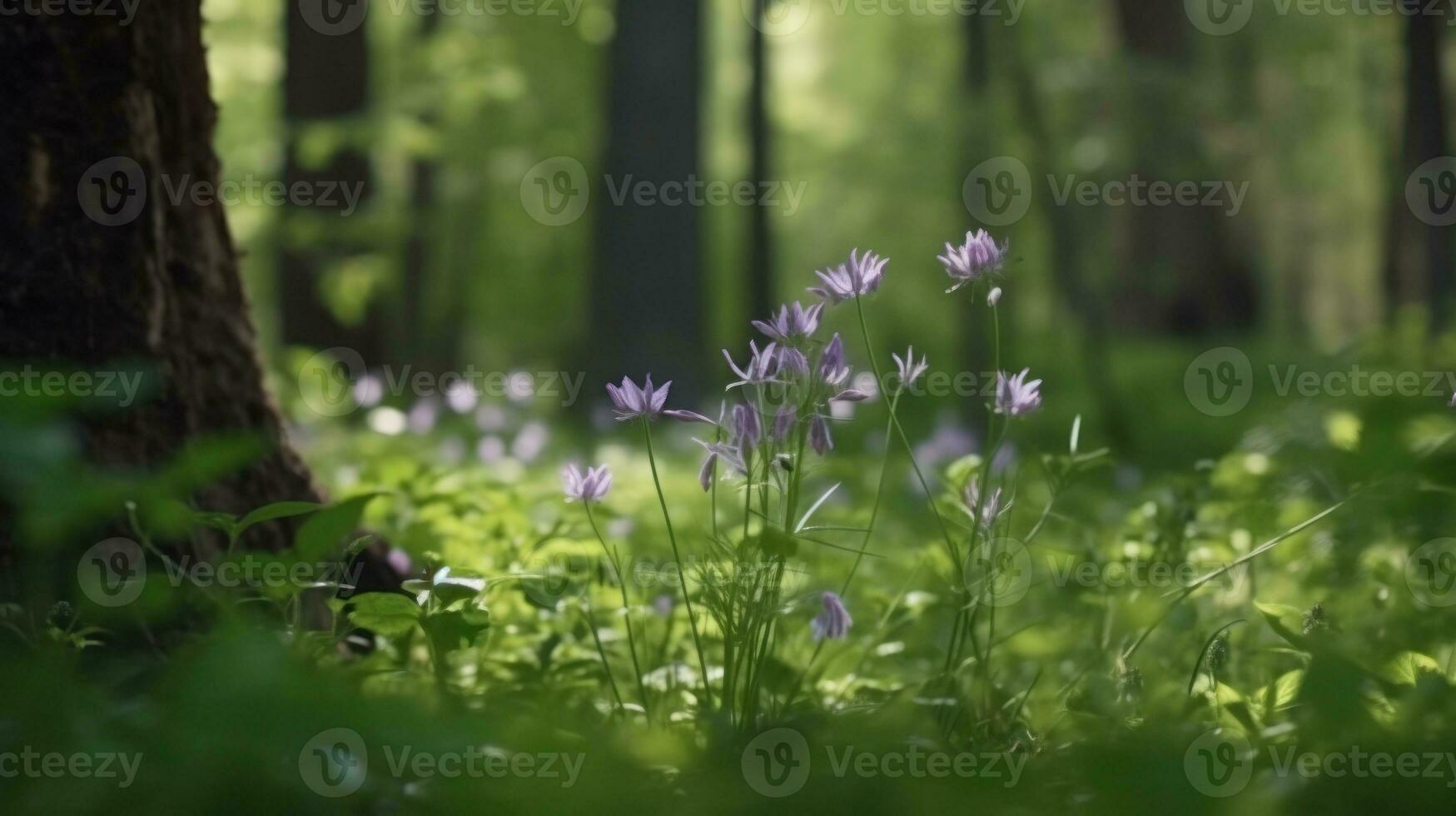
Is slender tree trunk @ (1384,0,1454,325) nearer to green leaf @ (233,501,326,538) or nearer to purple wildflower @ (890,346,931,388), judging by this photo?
purple wildflower @ (890,346,931,388)

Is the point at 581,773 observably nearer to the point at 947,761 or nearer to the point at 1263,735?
the point at 947,761

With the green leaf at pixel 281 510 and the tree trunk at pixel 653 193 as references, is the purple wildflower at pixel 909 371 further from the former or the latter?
the tree trunk at pixel 653 193

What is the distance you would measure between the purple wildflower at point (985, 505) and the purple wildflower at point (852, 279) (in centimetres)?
35

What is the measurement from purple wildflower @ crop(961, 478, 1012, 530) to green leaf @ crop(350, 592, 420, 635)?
2.72ft

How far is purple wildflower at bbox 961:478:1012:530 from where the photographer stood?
1889 mm

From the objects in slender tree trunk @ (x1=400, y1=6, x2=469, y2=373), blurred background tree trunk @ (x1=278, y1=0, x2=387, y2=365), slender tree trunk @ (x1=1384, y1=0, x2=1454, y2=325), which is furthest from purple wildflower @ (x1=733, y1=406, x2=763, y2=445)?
slender tree trunk @ (x1=400, y1=6, x2=469, y2=373)

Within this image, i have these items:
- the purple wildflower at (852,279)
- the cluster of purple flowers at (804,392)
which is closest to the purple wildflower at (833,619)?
the cluster of purple flowers at (804,392)

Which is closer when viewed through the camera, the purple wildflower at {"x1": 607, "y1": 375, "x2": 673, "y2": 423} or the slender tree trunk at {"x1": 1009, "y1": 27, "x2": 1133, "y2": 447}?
the purple wildflower at {"x1": 607, "y1": 375, "x2": 673, "y2": 423}

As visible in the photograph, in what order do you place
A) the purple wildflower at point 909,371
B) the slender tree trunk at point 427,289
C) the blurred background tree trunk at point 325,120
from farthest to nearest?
the slender tree trunk at point 427,289
the blurred background tree trunk at point 325,120
the purple wildflower at point 909,371

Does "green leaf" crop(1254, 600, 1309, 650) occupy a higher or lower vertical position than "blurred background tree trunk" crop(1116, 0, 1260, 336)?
higher

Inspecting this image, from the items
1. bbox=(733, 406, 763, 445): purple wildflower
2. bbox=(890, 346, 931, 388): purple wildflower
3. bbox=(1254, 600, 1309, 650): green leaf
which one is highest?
bbox=(890, 346, 931, 388): purple wildflower

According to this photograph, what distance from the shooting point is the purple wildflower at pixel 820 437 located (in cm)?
189

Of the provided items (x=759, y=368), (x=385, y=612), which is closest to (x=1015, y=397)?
Result: (x=759, y=368)

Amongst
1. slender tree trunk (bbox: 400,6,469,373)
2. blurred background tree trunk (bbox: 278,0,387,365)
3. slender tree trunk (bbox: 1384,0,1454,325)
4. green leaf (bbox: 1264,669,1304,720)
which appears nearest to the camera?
green leaf (bbox: 1264,669,1304,720)
